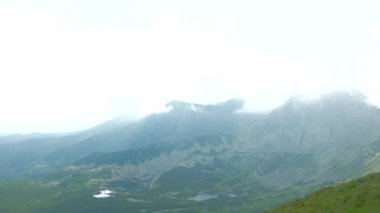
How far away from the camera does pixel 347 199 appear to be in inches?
3462

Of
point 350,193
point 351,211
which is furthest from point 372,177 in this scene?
point 351,211

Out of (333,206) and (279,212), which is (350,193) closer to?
(333,206)

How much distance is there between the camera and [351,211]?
82938mm

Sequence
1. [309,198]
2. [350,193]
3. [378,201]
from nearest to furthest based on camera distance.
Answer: [378,201], [350,193], [309,198]

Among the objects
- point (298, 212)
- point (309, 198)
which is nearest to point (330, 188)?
point (309, 198)

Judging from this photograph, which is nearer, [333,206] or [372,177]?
[333,206]

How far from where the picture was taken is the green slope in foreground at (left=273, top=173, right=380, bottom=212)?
83.9m

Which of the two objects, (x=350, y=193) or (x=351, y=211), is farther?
(x=350, y=193)

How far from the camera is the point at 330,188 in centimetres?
9844

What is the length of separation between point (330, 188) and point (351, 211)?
51.1ft

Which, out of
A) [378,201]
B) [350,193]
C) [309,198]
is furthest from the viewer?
[309,198]

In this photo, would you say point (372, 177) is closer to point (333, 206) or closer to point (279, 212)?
point (333, 206)

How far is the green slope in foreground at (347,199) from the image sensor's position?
275ft

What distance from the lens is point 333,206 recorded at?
87375 millimetres
